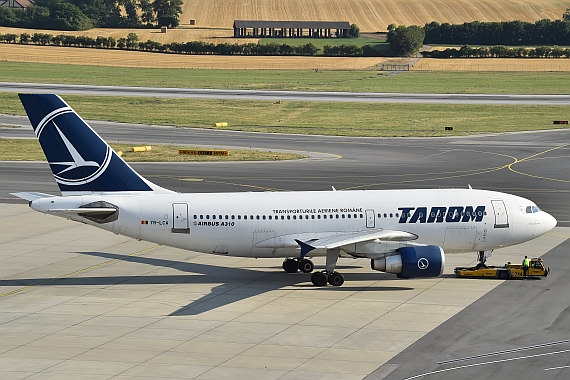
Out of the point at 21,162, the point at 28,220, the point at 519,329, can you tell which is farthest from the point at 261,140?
the point at 519,329

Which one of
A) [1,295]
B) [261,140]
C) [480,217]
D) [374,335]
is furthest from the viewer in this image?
[261,140]

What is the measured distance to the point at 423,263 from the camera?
44031 mm

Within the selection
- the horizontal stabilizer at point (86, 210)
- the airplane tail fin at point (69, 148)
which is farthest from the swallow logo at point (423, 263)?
the airplane tail fin at point (69, 148)

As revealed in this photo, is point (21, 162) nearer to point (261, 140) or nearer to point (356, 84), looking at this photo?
point (261, 140)

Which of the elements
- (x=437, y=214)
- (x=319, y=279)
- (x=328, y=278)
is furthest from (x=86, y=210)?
→ (x=437, y=214)

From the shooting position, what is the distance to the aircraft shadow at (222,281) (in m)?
44.1

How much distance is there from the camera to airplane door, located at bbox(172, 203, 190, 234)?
147ft

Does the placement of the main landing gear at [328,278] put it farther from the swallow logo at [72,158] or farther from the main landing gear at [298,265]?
the swallow logo at [72,158]

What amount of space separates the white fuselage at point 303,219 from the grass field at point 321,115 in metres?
67.8

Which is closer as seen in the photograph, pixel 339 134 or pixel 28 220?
pixel 28 220

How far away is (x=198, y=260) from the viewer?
5209cm

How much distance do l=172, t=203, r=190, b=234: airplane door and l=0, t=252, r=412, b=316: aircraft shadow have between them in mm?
3315

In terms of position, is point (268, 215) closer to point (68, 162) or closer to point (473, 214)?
point (68, 162)

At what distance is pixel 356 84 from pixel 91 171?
132 metres
